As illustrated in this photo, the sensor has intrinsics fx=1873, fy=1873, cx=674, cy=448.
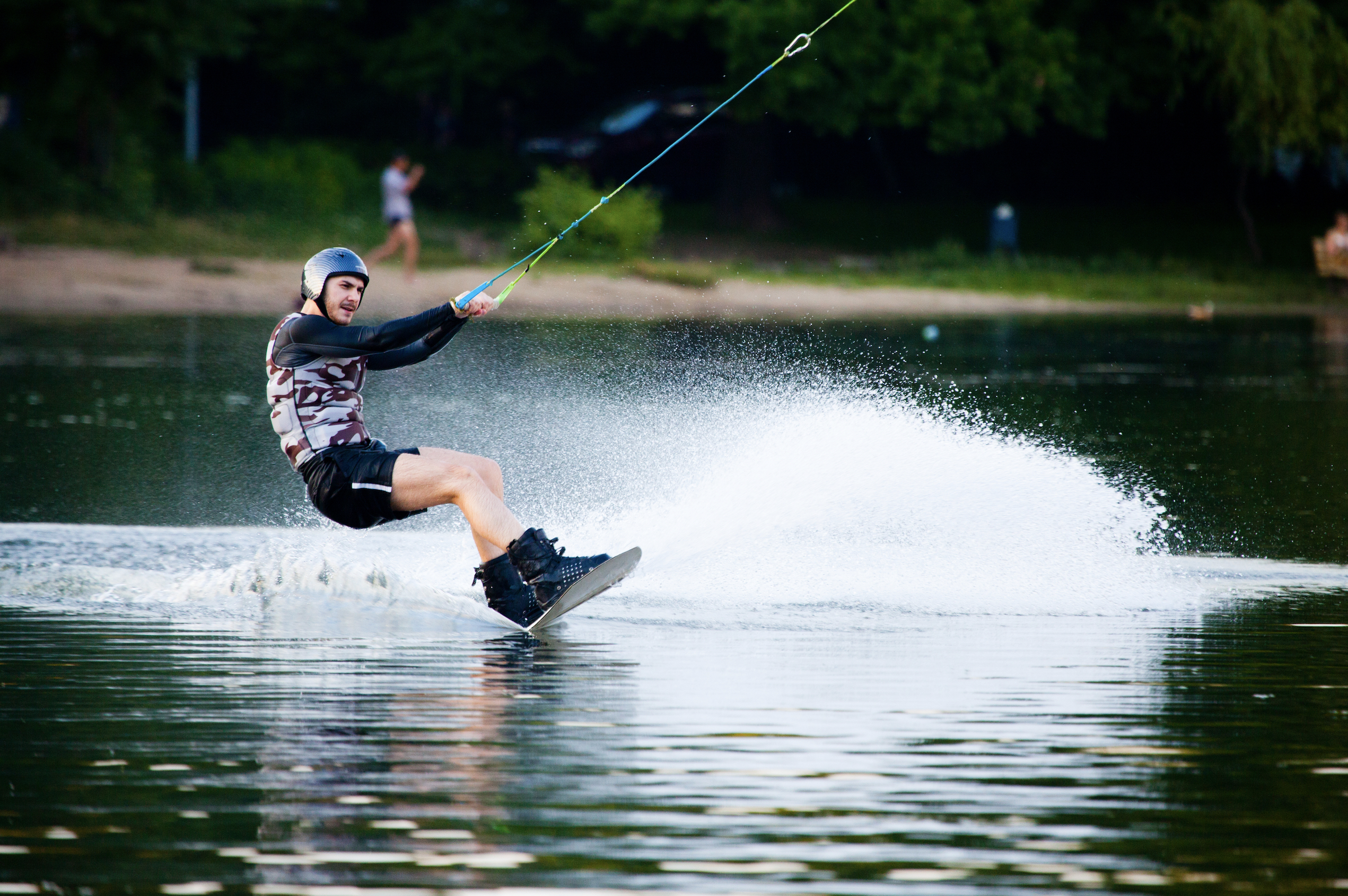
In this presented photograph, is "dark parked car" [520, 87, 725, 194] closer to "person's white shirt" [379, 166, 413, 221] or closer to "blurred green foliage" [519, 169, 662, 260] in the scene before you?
"blurred green foliage" [519, 169, 662, 260]

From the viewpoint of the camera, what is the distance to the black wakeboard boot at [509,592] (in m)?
7.47

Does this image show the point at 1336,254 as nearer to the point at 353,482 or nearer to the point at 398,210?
the point at 398,210

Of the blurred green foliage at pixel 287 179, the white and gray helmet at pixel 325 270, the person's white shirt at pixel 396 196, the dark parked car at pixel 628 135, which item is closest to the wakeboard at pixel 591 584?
the white and gray helmet at pixel 325 270

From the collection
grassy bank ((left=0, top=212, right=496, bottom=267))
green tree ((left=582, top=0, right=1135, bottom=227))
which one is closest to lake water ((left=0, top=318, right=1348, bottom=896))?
grassy bank ((left=0, top=212, right=496, bottom=267))

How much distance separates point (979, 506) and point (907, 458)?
1.86 ft

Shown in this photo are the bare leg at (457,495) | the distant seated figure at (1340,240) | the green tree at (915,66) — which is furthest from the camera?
the green tree at (915,66)

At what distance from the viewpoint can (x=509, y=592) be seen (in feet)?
24.6

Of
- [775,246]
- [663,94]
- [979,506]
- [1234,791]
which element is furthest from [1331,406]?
[663,94]

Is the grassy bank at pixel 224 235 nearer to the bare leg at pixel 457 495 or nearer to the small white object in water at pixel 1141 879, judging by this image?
the bare leg at pixel 457 495

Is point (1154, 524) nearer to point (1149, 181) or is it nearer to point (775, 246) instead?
point (775, 246)

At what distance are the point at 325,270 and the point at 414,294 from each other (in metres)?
18.2

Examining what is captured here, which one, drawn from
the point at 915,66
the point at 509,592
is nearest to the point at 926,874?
the point at 509,592

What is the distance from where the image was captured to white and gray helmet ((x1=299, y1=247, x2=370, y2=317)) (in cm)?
752

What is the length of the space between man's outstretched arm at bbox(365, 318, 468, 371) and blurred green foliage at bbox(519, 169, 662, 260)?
2286 centimetres
